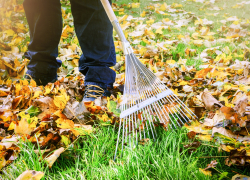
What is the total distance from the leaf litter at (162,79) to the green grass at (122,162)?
0.15 ft

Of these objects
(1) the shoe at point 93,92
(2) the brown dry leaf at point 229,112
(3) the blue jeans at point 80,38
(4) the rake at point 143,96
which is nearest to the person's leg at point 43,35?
(3) the blue jeans at point 80,38

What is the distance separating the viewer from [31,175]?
30.9 inches

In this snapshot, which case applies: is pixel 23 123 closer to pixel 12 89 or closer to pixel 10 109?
pixel 10 109

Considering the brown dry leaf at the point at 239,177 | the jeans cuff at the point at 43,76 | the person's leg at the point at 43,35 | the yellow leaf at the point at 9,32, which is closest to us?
the brown dry leaf at the point at 239,177

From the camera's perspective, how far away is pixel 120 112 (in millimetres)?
1240

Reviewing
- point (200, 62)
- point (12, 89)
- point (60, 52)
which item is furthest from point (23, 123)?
point (200, 62)

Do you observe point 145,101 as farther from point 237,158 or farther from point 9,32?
point 9,32

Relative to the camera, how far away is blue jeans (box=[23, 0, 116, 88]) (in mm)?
1513

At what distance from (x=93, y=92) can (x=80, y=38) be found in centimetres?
46

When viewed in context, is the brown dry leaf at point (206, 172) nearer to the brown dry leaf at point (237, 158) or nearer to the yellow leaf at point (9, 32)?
the brown dry leaf at point (237, 158)

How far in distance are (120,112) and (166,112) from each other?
0.29 metres

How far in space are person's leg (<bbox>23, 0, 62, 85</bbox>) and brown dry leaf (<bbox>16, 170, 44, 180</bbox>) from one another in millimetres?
1210

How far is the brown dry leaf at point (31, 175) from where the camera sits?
2.54 feet

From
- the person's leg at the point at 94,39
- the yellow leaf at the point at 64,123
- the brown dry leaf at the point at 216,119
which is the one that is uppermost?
the person's leg at the point at 94,39
